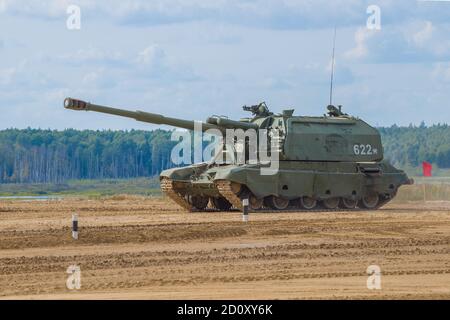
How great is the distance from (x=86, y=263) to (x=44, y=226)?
8273 millimetres

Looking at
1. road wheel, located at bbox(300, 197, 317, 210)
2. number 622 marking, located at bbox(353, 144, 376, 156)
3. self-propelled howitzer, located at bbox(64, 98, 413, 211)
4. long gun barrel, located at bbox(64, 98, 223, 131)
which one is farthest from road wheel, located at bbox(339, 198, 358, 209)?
long gun barrel, located at bbox(64, 98, 223, 131)

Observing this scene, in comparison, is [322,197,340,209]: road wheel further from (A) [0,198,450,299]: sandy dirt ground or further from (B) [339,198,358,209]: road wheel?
(A) [0,198,450,299]: sandy dirt ground

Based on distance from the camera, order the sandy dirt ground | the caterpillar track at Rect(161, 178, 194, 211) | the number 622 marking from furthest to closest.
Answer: the number 622 marking, the caterpillar track at Rect(161, 178, 194, 211), the sandy dirt ground

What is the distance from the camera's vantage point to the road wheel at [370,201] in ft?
133

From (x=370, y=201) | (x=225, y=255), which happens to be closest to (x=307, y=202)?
(x=370, y=201)

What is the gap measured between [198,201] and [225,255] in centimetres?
1566

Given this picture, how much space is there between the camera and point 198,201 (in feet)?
130

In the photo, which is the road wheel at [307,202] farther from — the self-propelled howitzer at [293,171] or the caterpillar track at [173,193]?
the caterpillar track at [173,193]

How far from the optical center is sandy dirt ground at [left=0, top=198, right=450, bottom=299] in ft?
62.1

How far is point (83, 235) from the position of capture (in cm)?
2706

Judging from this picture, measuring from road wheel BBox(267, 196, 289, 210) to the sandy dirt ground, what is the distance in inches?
72.6

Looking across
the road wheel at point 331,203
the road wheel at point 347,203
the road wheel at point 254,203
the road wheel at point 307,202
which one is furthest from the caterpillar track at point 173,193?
the road wheel at point 347,203
